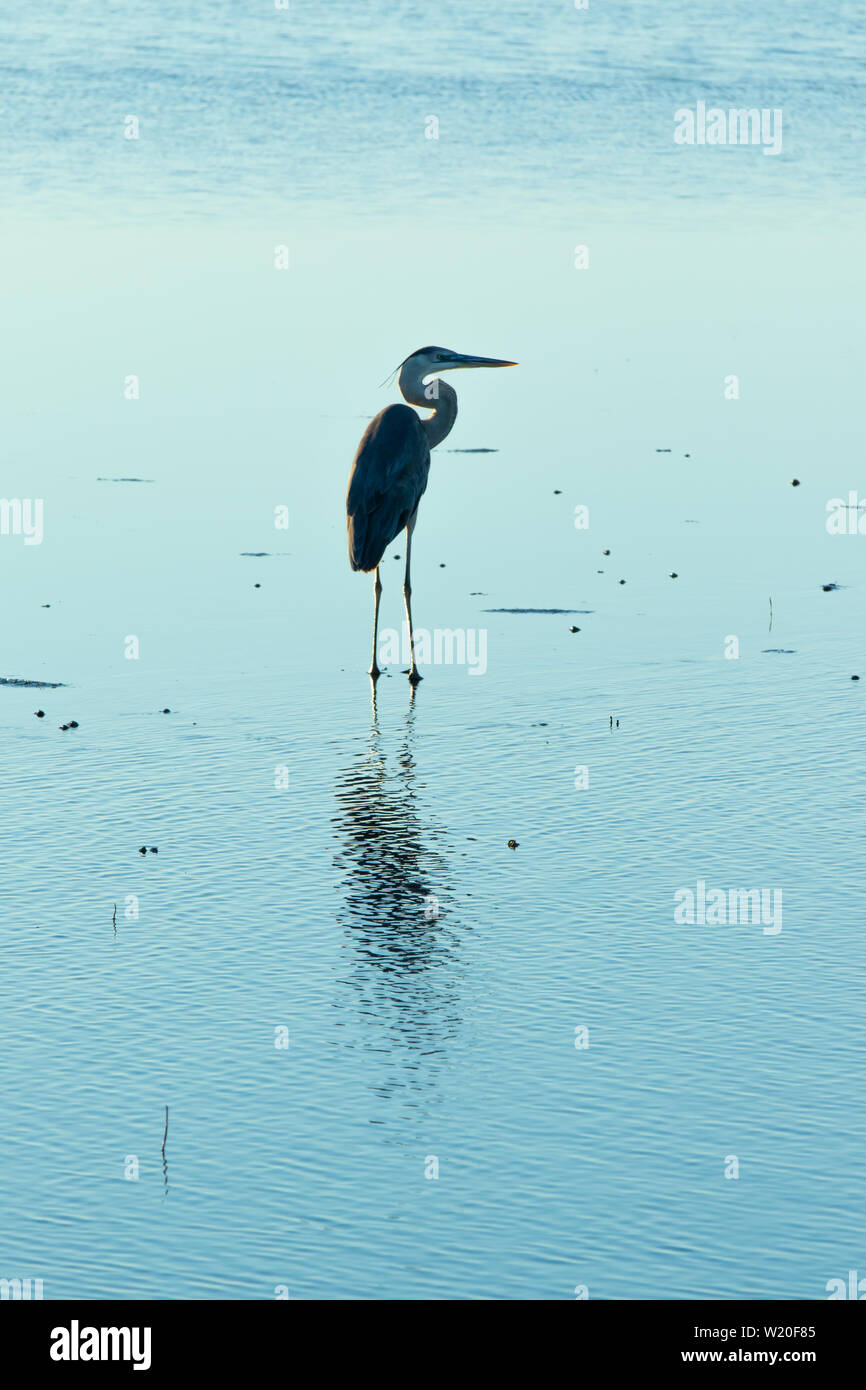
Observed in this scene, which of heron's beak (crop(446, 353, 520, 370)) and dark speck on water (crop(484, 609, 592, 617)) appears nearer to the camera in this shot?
dark speck on water (crop(484, 609, 592, 617))

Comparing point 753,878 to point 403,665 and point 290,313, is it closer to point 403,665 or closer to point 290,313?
point 403,665

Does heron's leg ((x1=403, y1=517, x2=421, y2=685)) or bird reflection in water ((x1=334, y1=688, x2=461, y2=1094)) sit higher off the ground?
heron's leg ((x1=403, y1=517, x2=421, y2=685))

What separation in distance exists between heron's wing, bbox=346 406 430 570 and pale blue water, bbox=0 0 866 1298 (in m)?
0.58

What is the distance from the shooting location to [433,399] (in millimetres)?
13656

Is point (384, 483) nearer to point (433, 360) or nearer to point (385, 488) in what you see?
point (385, 488)

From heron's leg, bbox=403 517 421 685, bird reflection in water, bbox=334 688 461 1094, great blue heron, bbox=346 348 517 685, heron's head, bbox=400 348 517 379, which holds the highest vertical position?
heron's head, bbox=400 348 517 379

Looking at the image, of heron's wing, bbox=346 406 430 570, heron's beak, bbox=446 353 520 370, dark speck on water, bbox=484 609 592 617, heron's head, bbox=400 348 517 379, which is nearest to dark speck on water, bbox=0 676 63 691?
heron's wing, bbox=346 406 430 570

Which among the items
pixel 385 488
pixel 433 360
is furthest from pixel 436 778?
pixel 433 360

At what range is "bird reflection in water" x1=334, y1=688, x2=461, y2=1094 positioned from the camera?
7066 mm

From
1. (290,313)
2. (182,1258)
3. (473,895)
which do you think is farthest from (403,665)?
(290,313)

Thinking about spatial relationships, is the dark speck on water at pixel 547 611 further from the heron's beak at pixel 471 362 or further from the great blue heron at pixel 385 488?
the heron's beak at pixel 471 362

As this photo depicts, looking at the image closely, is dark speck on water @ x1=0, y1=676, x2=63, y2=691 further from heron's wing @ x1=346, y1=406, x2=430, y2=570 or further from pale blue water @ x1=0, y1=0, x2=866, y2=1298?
heron's wing @ x1=346, y1=406, x2=430, y2=570

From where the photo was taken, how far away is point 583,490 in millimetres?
15844
